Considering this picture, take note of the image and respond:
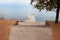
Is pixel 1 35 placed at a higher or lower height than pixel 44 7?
lower

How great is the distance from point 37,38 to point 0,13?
293 centimetres

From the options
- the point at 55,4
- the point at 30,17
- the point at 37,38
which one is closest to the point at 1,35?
the point at 37,38

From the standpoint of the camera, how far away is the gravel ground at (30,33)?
4.43 metres

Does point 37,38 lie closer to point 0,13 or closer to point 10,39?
point 10,39

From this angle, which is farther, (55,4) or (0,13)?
(0,13)

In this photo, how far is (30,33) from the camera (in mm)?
4582

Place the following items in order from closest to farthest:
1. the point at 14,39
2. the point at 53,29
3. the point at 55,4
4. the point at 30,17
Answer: the point at 14,39 < the point at 53,29 < the point at 55,4 < the point at 30,17

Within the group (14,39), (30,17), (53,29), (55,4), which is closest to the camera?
(14,39)

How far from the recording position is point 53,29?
4684mm

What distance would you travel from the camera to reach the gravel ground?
443 centimetres

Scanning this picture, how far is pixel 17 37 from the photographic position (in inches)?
175

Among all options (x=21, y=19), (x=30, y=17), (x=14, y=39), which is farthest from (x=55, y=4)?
(x=21, y=19)

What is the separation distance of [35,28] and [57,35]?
633 millimetres

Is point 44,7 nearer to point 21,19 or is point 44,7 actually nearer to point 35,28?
point 35,28
